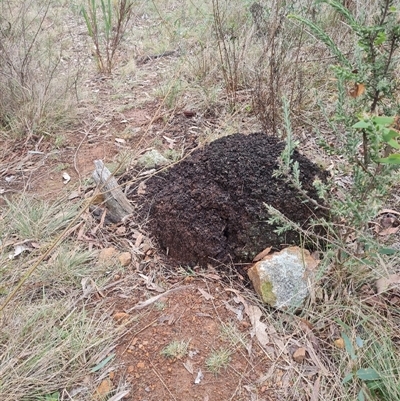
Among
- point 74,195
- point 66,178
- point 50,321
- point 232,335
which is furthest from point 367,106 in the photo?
point 66,178

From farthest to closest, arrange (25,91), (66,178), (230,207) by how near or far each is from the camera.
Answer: (25,91)
(66,178)
(230,207)

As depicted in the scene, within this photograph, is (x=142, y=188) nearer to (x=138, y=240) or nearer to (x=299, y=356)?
(x=138, y=240)

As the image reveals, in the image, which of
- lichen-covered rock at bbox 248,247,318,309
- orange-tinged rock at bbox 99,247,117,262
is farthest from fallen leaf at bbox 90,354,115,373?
lichen-covered rock at bbox 248,247,318,309

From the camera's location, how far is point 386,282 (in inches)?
64.4

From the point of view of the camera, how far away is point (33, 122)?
10.2 ft

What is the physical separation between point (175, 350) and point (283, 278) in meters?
0.53

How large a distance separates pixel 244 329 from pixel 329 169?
3.52 ft

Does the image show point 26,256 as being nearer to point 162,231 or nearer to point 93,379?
point 162,231

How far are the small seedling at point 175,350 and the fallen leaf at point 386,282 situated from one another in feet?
2.70

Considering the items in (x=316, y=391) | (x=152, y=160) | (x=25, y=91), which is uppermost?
(x=25, y=91)

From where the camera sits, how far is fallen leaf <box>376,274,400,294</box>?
163cm

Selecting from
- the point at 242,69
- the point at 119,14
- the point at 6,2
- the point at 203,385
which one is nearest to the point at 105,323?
the point at 203,385

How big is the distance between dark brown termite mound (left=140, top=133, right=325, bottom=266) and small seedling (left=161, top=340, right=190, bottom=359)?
451 millimetres

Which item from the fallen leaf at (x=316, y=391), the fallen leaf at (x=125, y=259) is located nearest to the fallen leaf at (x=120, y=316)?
the fallen leaf at (x=125, y=259)
